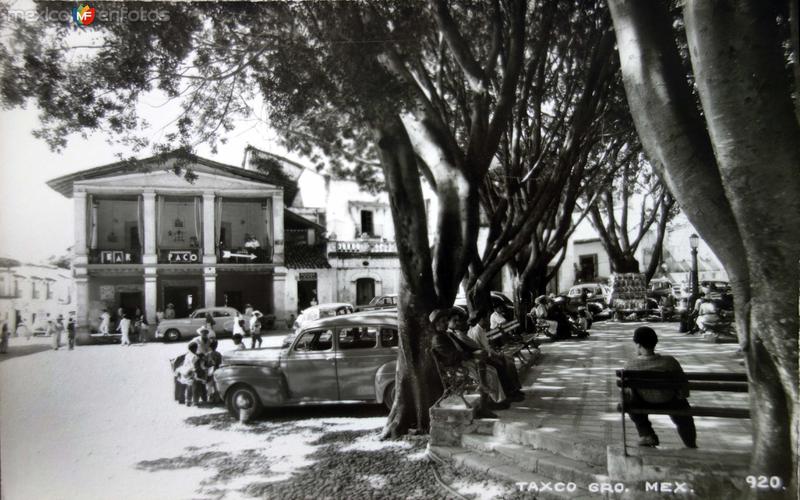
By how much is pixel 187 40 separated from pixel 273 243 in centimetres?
262

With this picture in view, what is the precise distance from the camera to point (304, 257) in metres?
7.83

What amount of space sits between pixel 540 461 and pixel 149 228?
16.1 feet

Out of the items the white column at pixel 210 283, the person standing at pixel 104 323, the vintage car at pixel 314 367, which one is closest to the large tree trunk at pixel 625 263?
the vintage car at pixel 314 367

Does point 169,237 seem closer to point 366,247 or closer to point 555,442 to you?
point 555,442

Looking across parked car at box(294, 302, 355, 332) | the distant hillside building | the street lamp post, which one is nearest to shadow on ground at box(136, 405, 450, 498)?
parked car at box(294, 302, 355, 332)

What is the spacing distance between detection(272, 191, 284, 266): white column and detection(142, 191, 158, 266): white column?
55.8 inches

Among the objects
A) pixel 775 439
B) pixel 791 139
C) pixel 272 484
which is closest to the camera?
pixel 791 139

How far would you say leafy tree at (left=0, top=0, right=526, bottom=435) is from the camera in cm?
568

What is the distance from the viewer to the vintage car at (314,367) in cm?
722

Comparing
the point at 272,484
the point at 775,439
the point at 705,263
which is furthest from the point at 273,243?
the point at 775,439

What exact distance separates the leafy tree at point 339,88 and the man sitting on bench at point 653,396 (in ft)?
8.65

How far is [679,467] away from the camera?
133 inches

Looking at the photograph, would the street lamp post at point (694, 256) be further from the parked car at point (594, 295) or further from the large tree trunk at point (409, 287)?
the large tree trunk at point (409, 287)

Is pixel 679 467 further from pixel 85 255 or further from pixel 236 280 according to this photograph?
pixel 85 255
